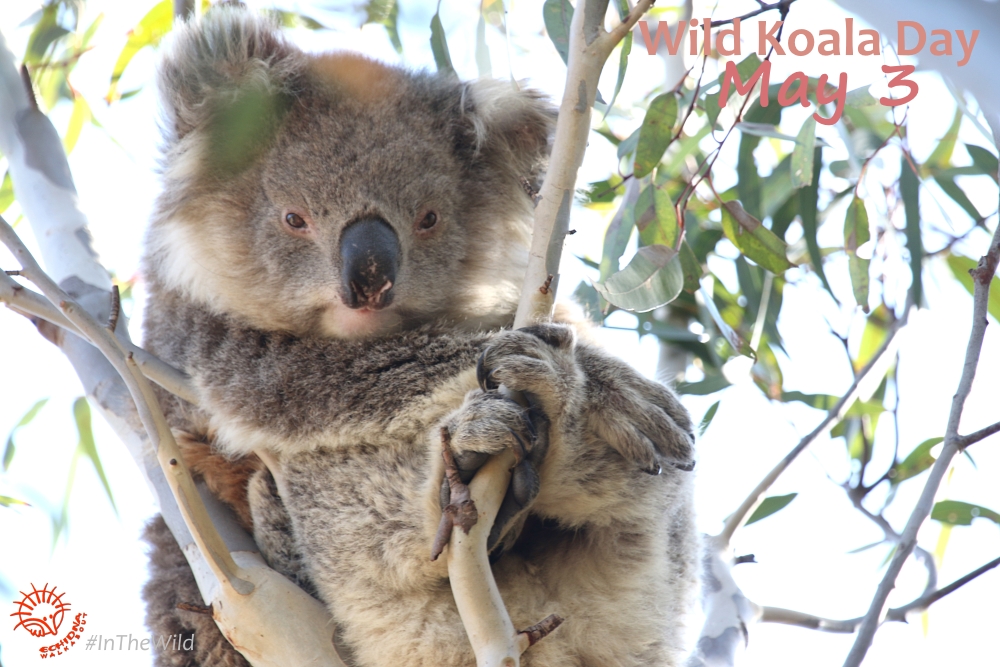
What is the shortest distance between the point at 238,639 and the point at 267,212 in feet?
3.04

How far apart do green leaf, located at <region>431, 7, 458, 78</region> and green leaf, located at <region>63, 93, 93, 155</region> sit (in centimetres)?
156

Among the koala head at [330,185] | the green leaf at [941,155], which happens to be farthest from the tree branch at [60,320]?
the green leaf at [941,155]

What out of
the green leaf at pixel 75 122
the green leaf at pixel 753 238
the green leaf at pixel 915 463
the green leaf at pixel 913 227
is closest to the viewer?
the green leaf at pixel 753 238

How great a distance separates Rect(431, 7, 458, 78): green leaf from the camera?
235 centimetres

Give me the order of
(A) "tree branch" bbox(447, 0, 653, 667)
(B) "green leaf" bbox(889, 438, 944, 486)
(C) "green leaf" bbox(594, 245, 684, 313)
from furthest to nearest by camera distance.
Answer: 1. (B) "green leaf" bbox(889, 438, 944, 486)
2. (C) "green leaf" bbox(594, 245, 684, 313)
3. (A) "tree branch" bbox(447, 0, 653, 667)

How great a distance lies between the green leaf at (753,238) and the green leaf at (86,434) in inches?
80.9

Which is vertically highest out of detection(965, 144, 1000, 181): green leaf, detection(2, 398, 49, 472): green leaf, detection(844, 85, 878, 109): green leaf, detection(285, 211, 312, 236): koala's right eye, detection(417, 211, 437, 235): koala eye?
detection(844, 85, 878, 109): green leaf

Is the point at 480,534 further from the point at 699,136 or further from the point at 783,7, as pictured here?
the point at 699,136

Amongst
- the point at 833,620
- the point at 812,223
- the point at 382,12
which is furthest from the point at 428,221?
the point at 833,620

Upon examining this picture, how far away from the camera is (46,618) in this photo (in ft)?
6.95

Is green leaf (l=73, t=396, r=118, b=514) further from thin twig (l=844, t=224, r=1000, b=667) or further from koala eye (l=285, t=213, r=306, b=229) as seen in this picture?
thin twig (l=844, t=224, r=1000, b=667)

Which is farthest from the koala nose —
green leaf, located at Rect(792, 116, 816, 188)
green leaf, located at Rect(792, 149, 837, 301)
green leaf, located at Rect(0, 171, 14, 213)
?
green leaf, located at Rect(0, 171, 14, 213)

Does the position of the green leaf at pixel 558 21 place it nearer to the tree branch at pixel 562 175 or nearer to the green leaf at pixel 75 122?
the tree branch at pixel 562 175

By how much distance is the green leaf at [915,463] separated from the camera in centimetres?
296
